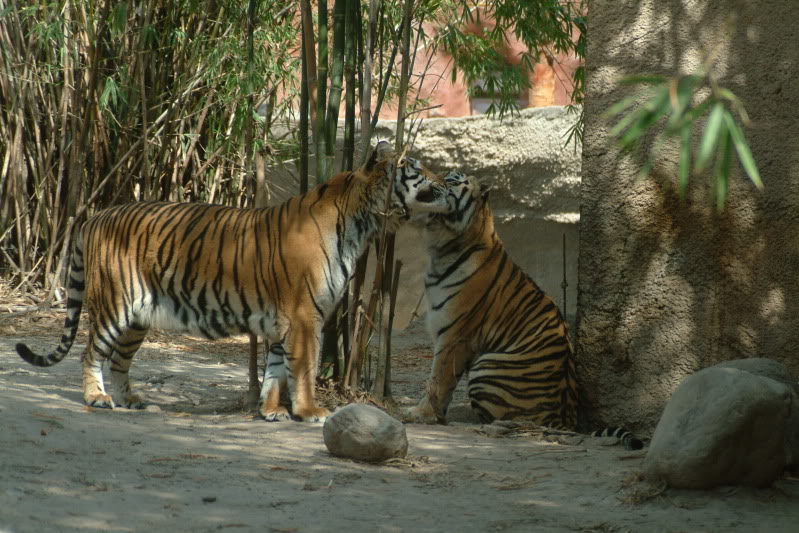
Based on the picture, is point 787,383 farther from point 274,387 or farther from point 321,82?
point 321,82

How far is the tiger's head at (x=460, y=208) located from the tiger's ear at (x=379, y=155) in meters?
0.39

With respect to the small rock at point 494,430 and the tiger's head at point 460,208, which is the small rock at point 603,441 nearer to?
the small rock at point 494,430

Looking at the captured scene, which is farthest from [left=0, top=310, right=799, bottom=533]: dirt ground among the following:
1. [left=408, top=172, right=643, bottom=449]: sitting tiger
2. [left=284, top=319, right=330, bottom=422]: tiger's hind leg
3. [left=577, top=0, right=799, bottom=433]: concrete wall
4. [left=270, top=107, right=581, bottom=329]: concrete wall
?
[left=270, top=107, right=581, bottom=329]: concrete wall

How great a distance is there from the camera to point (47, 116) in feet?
28.6

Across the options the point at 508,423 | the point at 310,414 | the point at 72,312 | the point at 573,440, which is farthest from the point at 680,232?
the point at 72,312

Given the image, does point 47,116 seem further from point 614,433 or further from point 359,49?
point 614,433

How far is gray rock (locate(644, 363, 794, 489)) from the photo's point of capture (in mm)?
3453

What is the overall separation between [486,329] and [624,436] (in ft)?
3.26

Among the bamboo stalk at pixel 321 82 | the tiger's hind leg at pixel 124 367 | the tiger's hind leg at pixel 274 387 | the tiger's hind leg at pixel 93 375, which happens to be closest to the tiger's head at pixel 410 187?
the bamboo stalk at pixel 321 82

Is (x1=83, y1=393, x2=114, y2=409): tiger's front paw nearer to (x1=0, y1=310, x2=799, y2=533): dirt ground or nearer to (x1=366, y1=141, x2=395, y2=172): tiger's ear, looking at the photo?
(x1=0, y1=310, x2=799, y2=533): dirt ground

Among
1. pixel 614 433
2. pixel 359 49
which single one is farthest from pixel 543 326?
pixel 359 49

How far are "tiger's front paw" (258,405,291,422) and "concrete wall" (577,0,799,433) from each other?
1.52 metres

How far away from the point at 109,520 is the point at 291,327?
1.92 metres

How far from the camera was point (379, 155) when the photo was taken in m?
5.07
